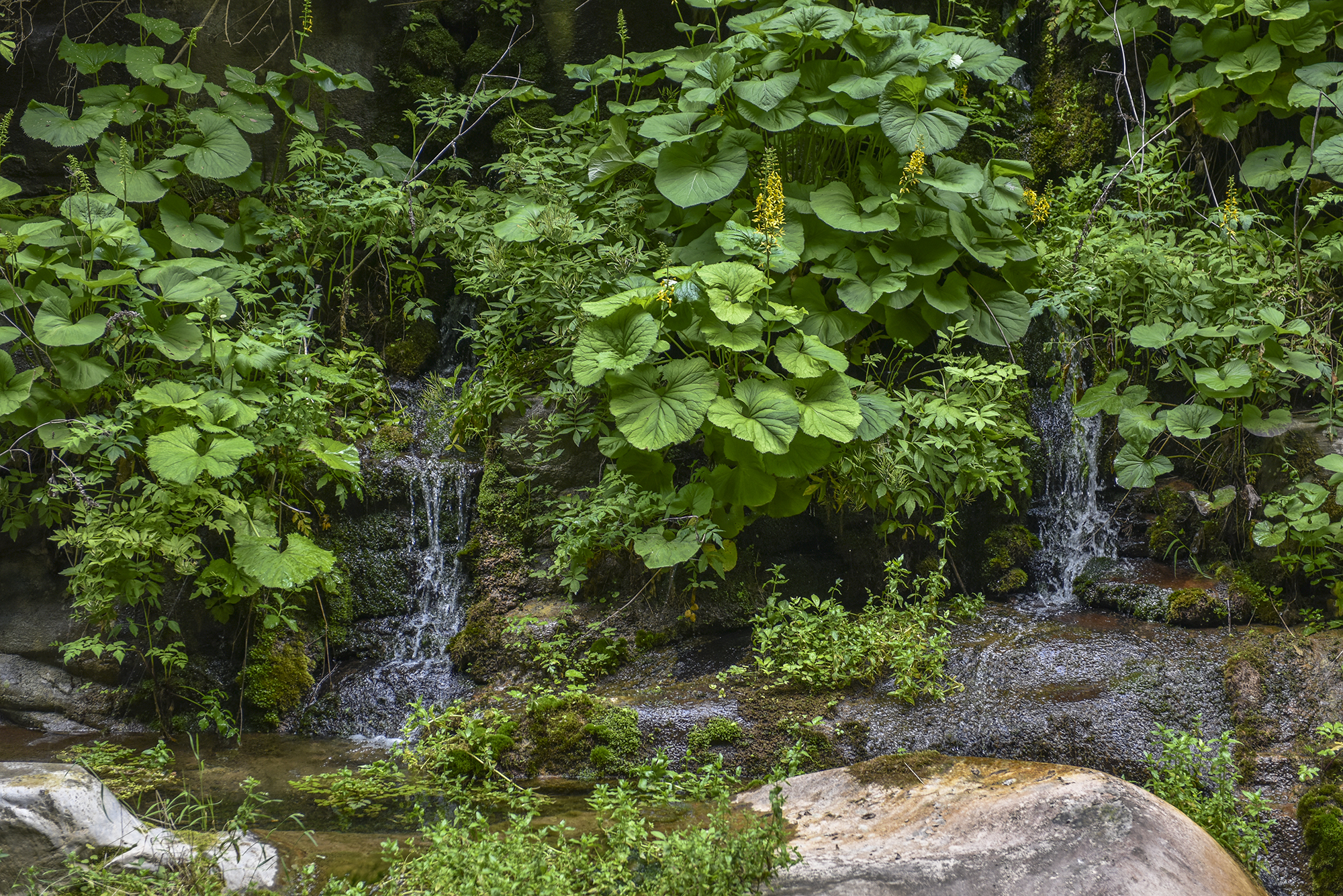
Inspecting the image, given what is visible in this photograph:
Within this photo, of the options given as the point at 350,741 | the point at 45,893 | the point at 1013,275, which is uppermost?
the point at 1013,275

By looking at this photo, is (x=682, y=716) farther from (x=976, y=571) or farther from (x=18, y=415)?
(x=18, y=415)

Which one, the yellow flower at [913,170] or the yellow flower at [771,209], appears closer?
the yellow flower at [771,209]

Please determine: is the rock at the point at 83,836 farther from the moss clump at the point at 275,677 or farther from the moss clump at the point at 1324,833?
the moss clump at the point at 1324,833

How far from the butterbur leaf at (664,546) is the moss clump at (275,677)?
1.89 m

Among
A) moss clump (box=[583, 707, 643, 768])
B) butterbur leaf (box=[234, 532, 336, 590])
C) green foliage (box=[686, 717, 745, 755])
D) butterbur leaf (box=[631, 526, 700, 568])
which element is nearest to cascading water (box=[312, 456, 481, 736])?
butterbur leaf (box=[234, 532, 336, 590])

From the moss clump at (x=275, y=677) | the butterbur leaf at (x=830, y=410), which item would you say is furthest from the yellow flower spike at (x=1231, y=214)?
the moss clump at (x=275, y=677)

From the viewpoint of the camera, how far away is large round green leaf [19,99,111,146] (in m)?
4.87

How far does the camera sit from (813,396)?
12.6 ft

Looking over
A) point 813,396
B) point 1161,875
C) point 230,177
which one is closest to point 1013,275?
point 813,396

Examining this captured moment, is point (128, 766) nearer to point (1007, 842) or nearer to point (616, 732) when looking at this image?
point (616, 732)

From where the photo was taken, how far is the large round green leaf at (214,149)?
504 cm

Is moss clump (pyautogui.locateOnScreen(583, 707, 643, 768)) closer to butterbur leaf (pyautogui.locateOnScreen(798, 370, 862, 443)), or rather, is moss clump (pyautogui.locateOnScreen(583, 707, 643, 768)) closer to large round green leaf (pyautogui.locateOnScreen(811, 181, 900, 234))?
butterbur leaf (pyautogui.locateOnScreen(798, 370, 862, 443))

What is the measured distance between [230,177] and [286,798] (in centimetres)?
366

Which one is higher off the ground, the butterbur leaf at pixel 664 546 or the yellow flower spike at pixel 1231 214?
the yellow flower spike at pixel 1231 214
